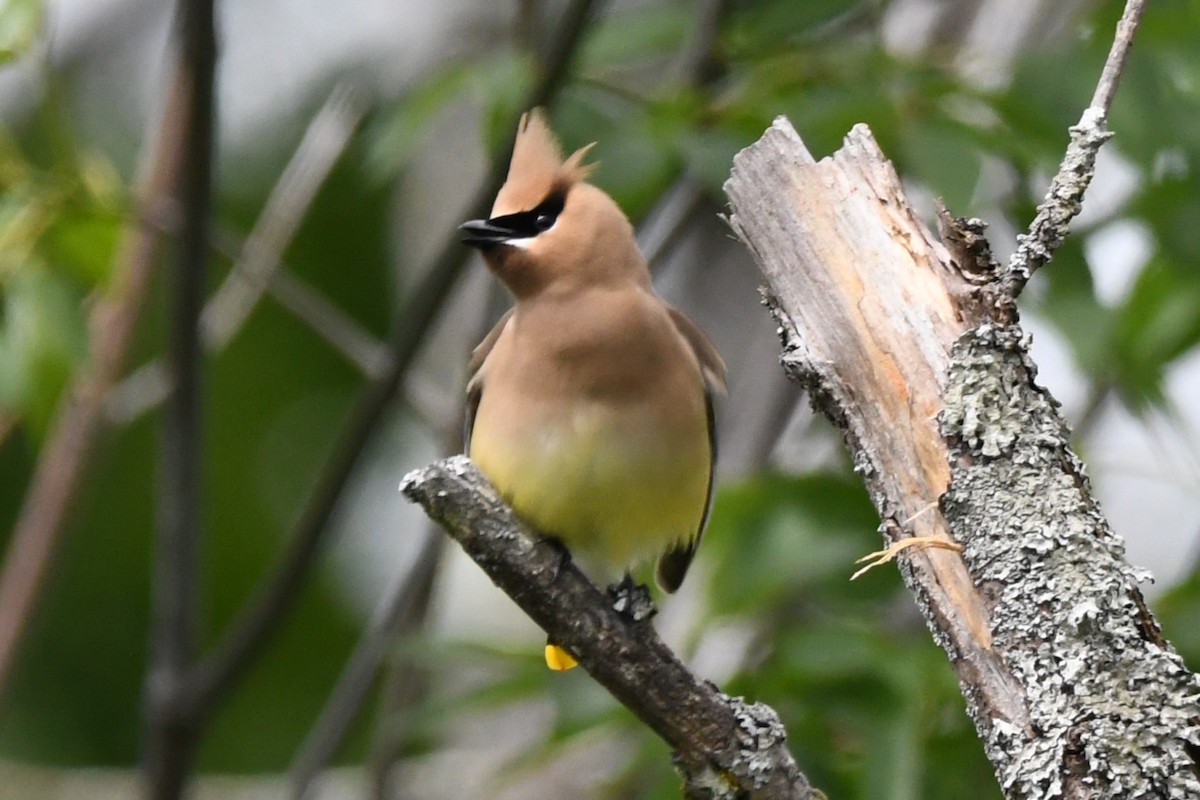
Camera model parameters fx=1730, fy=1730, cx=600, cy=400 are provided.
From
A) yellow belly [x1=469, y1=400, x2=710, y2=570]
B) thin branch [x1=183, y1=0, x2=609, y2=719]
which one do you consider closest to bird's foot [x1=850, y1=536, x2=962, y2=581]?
yellow belly [x1=469, y1=400, x2=710, y2=570]

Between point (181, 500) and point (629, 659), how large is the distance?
173cm

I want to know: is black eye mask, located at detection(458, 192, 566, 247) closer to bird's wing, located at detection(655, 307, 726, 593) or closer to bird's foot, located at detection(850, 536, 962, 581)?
bird's wing, located at detection(655, 307, 726, 593)

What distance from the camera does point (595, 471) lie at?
301 centimetres

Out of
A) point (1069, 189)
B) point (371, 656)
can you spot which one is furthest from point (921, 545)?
point (371, 656)

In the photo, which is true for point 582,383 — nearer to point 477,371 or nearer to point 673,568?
point 477,371

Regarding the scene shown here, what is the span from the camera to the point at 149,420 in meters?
7.46

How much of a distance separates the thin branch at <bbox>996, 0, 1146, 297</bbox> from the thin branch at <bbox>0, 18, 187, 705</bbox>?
2.35 m

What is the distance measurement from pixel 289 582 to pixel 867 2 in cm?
174

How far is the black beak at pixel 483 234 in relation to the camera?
303 cm

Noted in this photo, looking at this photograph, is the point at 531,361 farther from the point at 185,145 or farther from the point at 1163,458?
the point at 1163,458

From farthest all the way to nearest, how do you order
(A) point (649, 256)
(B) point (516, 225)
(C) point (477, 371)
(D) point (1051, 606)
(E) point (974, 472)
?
(A) point (649, 256), (C) point (477, 371), (B) point (516, 225), (E) point (974, 472), (D) point (1051, 606)

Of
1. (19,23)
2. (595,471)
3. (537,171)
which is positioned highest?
(19,23)

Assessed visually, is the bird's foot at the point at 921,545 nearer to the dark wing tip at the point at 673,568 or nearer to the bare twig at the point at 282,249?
the dark wing tip at the point at 673,568

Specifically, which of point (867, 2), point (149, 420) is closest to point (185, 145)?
point (867, 2)
